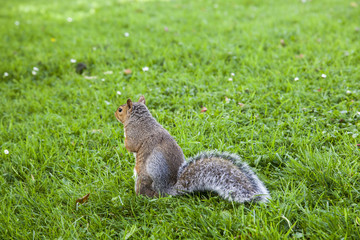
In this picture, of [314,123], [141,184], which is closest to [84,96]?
[141,184]

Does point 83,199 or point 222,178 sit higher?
point 222,178

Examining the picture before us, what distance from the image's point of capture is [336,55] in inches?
185

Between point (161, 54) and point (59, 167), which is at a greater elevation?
point (161, 54)

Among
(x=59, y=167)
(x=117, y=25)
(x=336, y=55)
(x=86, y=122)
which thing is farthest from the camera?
(x=117, y=25)

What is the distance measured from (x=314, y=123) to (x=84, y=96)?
298cm

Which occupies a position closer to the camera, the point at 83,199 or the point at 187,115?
the point at 83,199

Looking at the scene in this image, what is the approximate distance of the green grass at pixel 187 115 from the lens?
2.24 metres

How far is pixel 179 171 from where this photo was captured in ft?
7.86

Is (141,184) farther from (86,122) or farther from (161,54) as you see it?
(161,54)

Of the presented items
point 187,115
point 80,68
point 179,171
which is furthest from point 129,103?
point 80,68

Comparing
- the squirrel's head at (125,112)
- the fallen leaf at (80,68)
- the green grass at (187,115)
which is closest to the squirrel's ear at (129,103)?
the squirrel's head at (125,112)

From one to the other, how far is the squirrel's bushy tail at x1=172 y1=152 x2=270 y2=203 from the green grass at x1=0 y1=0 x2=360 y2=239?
0.10 m

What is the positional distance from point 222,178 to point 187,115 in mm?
1501

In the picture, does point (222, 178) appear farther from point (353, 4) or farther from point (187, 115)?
point (353, 4)
